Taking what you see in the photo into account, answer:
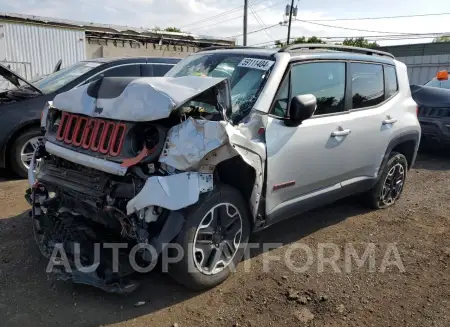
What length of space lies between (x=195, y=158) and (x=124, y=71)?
4.60 meters

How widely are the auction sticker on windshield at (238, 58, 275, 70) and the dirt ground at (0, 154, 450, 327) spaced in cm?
168

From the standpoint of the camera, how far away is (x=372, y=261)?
147 inches

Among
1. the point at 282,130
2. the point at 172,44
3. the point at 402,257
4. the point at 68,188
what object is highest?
the point at 172,44

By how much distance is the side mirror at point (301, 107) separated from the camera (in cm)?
326

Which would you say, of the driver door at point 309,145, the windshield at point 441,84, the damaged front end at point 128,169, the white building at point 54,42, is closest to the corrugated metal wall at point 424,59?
the windshield at point 441,84

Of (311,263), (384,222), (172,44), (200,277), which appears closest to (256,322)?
(200,277)

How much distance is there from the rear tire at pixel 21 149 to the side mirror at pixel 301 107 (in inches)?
154

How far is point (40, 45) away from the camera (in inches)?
610

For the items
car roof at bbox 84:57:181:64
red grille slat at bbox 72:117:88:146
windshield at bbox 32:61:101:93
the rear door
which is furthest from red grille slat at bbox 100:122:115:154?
car roof at bbox 84:57:181:64

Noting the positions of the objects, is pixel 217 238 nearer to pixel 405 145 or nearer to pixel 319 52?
pixel 319 52

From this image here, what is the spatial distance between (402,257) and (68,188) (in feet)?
9.94

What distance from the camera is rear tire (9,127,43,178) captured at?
574 centimetres

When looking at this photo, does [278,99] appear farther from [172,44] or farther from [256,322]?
[172,44]

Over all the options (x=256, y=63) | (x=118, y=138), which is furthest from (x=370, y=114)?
(x=118, y=138)
